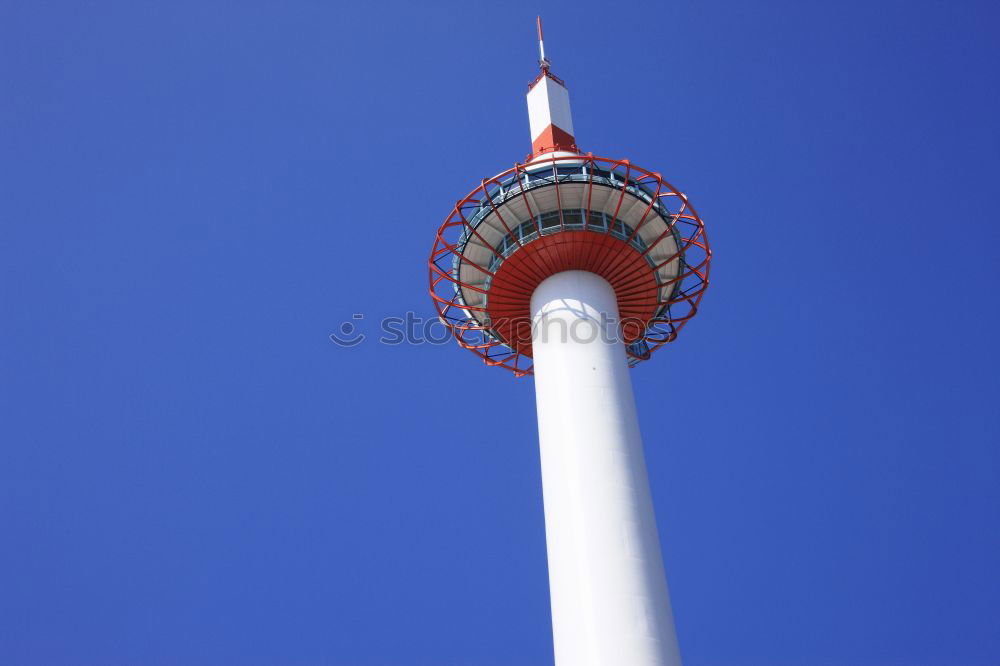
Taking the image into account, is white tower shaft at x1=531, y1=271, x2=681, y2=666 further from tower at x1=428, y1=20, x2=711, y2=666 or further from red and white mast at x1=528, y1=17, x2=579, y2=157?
red and white mast at x1=528, y1=17, x2=579, y2=157

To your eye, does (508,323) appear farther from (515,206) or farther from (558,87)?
(558,87)

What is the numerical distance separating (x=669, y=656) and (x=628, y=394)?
8924 millimetres

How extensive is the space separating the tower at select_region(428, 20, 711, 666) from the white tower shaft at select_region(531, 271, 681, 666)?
0.14 feet

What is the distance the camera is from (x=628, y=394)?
29531mm

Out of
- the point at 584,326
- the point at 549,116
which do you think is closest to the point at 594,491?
the point at 584,326

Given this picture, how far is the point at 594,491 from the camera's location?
1053 inches

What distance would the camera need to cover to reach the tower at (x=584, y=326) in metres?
25.0

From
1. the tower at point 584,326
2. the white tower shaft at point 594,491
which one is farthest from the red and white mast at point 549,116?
the white tower shaft at point 594,491

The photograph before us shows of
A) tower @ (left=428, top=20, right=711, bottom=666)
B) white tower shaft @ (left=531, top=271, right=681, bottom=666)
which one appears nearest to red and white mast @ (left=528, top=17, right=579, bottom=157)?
tower @ (left=428, top=20, right=711, bottom=666)

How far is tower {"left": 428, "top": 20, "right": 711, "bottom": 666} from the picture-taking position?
2502 centimetres

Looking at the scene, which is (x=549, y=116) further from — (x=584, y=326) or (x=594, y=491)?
(x=594, y=491)

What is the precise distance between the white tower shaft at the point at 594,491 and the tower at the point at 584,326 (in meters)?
0.04

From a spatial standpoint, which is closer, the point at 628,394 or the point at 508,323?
the point at 628,394

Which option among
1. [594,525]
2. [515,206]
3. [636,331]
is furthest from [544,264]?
[594,525]
